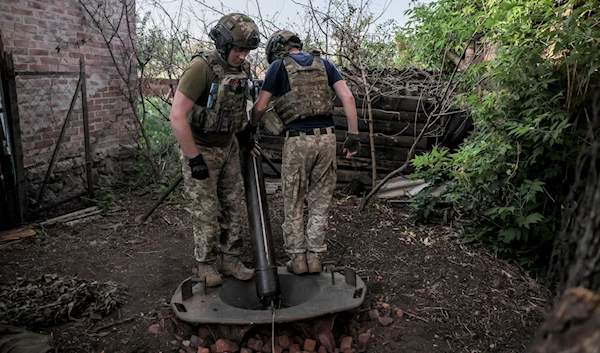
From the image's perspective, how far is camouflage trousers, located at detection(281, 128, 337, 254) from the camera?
3588 millimetres

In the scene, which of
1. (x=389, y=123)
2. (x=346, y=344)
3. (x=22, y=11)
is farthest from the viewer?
(x=389, y=123)

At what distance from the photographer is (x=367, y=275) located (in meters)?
3.89

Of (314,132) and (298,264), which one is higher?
(314,132)

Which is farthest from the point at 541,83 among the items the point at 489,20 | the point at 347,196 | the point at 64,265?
the point at 64,265

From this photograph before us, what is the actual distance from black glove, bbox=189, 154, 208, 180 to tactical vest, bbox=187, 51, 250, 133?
0.26 metres

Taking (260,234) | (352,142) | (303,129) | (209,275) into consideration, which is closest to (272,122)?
(303,129)

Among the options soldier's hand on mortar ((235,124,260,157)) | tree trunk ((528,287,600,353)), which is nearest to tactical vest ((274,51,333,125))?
soldier's hand on mortar ((235,124,260,157))

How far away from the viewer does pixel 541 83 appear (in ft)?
11.8

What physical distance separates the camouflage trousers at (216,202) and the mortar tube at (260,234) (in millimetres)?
131

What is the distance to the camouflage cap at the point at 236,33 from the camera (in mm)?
3000

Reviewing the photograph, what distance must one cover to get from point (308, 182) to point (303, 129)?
20.4 inches

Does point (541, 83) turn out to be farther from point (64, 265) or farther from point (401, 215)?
point (64, 265)

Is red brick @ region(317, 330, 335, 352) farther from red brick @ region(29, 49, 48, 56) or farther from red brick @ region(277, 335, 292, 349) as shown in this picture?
red brick @ region(29, 49, 48, 56)

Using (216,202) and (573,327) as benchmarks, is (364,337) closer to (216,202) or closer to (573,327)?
(216,202)
